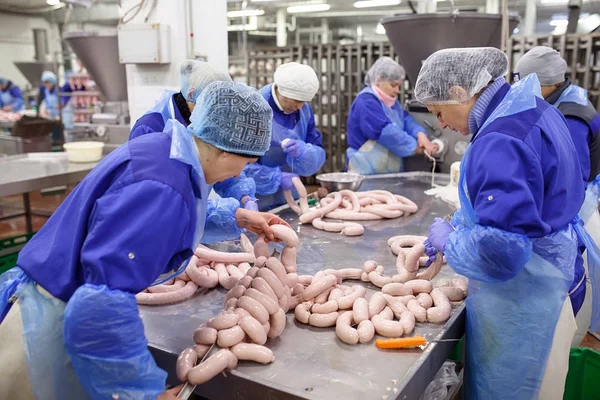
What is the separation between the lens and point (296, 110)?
12.1 ft

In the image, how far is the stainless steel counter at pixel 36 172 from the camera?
4102 mm

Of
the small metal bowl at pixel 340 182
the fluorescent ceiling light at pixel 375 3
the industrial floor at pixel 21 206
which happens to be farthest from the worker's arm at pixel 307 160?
the fluorescent ceiling light at pixel 375 3

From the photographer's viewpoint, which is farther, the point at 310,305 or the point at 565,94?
the point at 565,94

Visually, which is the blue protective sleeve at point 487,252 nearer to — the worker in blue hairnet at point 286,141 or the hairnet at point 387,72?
the worker in blue hairnet at point 286,141

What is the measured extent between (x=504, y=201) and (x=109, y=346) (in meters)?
1.31

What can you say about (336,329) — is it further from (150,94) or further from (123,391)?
(150,94)

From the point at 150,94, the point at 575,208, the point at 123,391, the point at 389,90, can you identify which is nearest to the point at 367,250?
the point at 575,208

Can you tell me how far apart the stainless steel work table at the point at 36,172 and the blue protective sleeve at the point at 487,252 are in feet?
11.5

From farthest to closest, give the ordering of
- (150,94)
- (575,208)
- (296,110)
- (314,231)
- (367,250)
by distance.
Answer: (150,94) < (296,110) < (314,231) < (367,250) < (575,208)

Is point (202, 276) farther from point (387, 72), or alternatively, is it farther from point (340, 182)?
point (387, 72)

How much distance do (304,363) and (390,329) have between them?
36 centimetres

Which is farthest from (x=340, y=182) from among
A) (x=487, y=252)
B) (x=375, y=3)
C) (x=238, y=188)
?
(x=375, y=3)

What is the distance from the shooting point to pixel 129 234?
1.36 metres

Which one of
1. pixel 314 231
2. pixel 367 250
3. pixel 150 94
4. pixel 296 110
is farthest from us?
pixel 150 94
